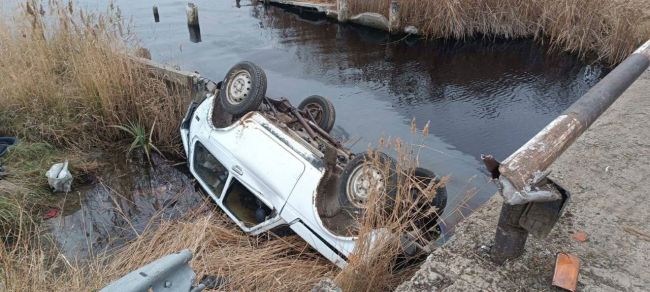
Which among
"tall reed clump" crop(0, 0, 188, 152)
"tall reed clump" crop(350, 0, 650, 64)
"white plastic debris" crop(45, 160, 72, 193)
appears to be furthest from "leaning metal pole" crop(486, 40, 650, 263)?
"tall reed clump" crop(350, 0, 650, 64)

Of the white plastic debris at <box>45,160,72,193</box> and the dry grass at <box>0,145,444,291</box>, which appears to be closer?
the dry grass at <box>0,145,444,291</box>

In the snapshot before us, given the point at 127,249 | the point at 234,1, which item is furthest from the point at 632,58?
the point at 234,1

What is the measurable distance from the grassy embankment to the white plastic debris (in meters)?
0.12

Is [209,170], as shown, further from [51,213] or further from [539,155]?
[539,155]

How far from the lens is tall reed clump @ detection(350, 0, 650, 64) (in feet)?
35.1

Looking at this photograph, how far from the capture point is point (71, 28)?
24.0 ft

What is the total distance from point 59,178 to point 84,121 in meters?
1.34

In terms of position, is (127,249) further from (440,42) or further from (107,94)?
(440,42)

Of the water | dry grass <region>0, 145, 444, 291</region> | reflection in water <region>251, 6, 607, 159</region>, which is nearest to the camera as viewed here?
dry grass <region>0, 145, 444, 291</region>

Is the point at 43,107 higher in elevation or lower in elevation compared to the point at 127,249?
higher

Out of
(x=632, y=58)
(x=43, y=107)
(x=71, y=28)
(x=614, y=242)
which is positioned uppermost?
(x=632, y=58)

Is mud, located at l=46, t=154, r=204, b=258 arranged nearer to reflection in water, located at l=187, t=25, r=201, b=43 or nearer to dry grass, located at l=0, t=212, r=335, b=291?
dry grass, located at l=0, t=212, r=335, b=291

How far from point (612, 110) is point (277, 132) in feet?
10.6

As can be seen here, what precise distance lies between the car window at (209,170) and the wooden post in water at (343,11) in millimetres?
9913
